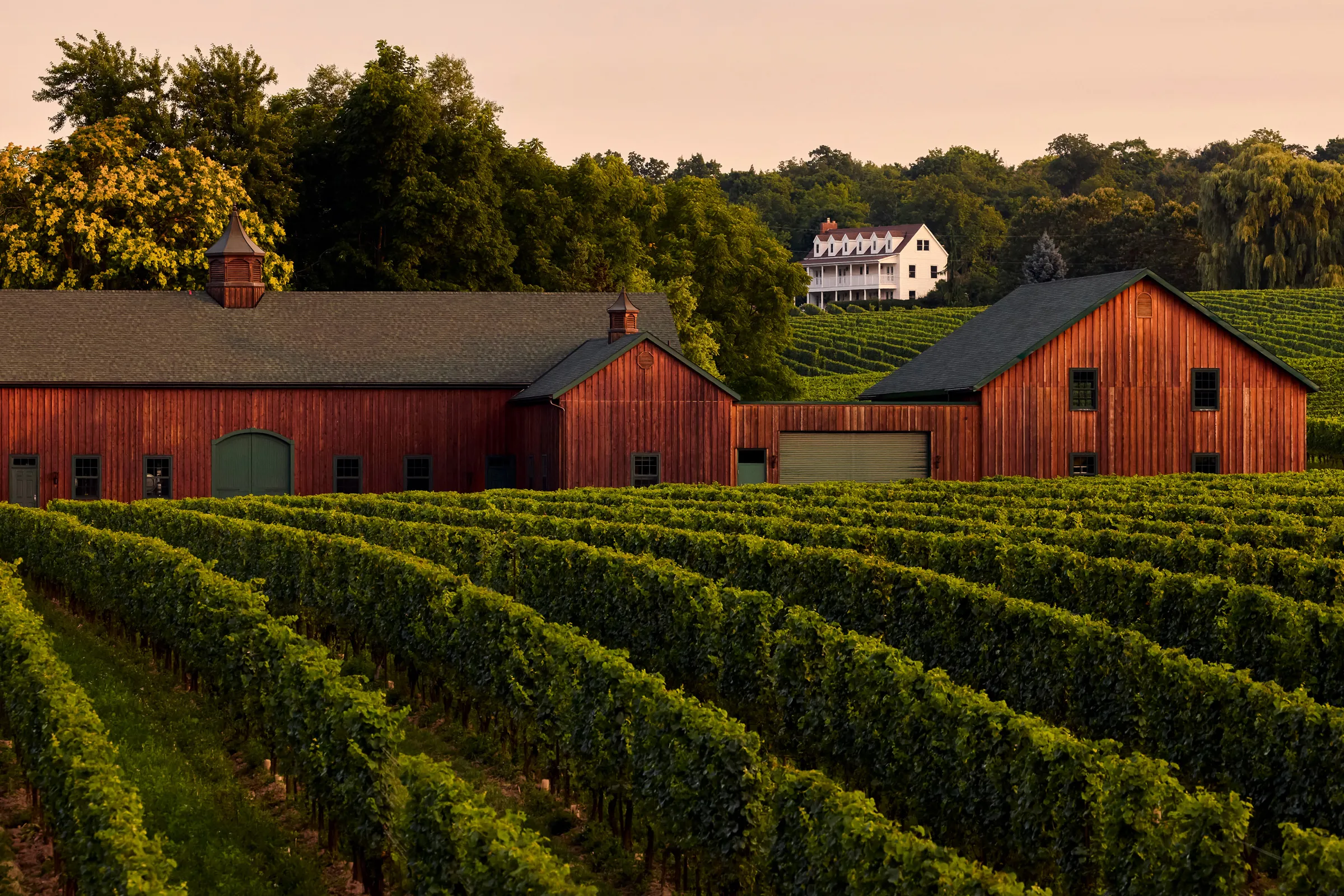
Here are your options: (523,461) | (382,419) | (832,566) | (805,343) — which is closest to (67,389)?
(382,419)

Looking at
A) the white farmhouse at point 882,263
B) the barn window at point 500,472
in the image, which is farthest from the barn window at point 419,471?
the white farmhouse at point 882,263

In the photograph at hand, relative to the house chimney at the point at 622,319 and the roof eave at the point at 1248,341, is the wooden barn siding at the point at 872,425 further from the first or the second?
the roof eave at the point at 1248,341

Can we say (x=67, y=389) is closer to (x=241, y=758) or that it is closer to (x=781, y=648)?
(x=241, y=758)

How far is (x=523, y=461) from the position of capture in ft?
146

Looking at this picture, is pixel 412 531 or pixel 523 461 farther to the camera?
pixel 523 461

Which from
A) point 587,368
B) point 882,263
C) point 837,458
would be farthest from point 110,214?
point 882,263

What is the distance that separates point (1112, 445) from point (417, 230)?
2920 cm

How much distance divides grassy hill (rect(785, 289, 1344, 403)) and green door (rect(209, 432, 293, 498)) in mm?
37565

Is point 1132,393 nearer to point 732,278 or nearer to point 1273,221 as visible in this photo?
point 732,278

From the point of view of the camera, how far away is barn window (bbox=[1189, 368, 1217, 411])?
146ft

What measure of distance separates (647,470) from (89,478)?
603 inches

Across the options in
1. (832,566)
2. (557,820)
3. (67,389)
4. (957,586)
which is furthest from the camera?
(67,389)

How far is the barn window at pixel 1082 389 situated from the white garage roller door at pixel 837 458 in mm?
5182

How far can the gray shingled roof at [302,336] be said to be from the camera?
141 ft
